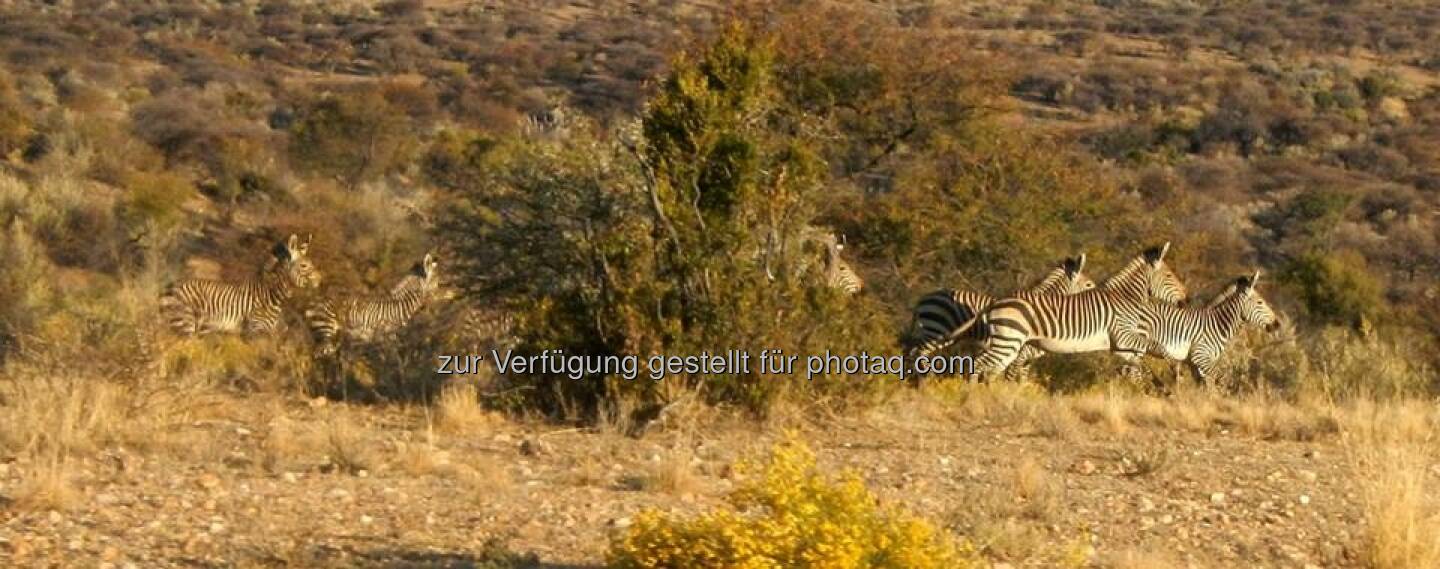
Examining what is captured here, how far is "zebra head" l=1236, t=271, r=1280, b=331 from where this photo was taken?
629 inches

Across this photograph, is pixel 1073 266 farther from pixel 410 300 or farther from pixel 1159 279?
pixel 410 300

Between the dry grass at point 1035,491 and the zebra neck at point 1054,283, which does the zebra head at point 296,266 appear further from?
the dry grass at point 1035,491

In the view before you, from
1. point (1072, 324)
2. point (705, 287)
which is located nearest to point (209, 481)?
point (705, 287)

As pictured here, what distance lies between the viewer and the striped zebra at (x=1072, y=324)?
14.3 metres

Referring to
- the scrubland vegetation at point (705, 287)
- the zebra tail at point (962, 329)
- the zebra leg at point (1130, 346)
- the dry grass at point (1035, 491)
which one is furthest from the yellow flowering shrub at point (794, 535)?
the zebra leg at point (1130, 346)

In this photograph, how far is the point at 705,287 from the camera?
10.8m

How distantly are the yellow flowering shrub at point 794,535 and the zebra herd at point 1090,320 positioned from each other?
7836 millimetres

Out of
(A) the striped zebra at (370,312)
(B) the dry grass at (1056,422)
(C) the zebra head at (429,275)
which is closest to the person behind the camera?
(B) the dry grass at (1056,422)

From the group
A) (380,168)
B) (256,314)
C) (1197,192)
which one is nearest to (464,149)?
(380,168)

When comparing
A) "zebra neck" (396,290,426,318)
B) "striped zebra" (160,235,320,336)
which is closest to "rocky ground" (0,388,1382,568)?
"zebra neck" (396,290,426,318)

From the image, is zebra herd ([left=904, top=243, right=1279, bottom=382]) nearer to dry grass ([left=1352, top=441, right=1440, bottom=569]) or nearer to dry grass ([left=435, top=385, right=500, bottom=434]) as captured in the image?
dry grass ([left=435, top=385, right=500, bottom=434])

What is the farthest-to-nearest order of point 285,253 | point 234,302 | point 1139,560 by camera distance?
1. point 285,253
2. point 234,302
3. point 1139,560

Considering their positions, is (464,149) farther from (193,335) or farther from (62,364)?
(62,364)

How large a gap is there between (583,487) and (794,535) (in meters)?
2.55
